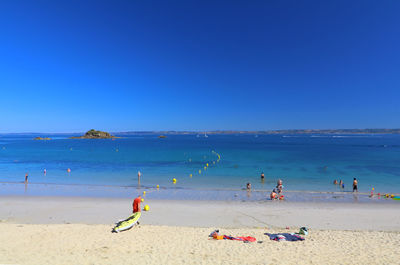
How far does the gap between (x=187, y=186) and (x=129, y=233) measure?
14952 millimetres

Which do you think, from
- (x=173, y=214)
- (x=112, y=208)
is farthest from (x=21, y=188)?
(x=173, y=214)

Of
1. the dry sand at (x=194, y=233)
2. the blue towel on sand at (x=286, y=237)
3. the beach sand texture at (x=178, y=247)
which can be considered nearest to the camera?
the beach sand texture at (x=178, y=247)

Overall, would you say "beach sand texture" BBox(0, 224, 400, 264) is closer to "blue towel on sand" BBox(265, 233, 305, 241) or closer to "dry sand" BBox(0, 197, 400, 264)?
"dry sand" BBox(0, 197, 400, 264)

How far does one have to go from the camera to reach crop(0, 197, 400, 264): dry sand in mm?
9250

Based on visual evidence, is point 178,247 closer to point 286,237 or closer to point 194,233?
point 194,233

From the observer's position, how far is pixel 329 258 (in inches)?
365

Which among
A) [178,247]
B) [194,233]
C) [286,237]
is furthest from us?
[194,233]

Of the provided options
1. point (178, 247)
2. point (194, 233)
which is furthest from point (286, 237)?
point (178, 247)

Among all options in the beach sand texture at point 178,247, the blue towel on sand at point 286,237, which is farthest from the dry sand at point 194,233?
the blue towel on sand at point 286,237

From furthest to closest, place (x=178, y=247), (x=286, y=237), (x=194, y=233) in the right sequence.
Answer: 1. (x=194, y=233)
2. (x=286, y=237)
3. (x=178, y=247)

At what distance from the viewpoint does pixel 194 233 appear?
12016mm

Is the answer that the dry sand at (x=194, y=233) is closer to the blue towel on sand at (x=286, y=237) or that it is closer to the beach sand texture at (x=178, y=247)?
the beach sand texture at (x=178, y=247)

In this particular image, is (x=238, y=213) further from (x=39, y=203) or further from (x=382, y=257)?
(x=39, y=203)

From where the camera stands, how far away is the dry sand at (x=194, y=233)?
9250mm
